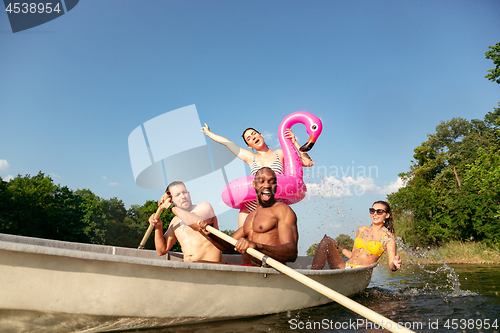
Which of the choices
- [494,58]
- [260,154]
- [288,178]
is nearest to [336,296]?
[288,178]

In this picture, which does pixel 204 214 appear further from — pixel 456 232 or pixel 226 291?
pixel 456 232

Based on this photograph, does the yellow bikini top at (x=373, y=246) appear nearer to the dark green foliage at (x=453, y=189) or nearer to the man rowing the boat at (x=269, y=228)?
the man rowing the boat at (x=269, y=228)

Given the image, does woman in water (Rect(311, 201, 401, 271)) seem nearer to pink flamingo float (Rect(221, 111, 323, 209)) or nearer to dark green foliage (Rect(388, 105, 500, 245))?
pink flamingo float (Rect(221, 111, 323, 209))

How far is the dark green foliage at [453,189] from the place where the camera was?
1883 cm

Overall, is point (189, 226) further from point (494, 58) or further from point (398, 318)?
point (494, 58)

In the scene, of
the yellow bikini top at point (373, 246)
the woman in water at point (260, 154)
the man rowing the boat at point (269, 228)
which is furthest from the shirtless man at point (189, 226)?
the yellow bikini top at point (373, 246)

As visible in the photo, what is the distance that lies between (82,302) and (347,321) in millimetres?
2810

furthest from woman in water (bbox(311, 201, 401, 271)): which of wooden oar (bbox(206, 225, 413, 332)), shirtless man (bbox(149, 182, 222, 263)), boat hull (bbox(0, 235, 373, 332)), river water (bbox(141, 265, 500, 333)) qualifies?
wooden oar (bbox(206, 225, 413, 332))

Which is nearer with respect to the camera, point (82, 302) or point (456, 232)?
point (82, 302)

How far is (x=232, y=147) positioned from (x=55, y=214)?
29798mm

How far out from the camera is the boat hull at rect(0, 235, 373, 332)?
255 cm

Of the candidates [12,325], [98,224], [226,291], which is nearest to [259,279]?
[226,291]

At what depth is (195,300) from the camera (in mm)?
3162

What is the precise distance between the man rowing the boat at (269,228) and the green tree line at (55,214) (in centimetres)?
2780
